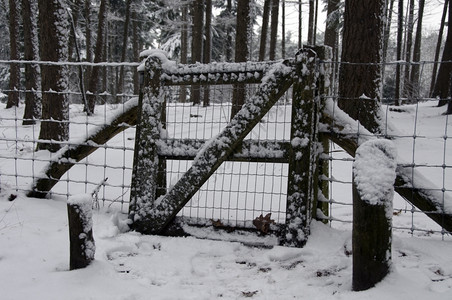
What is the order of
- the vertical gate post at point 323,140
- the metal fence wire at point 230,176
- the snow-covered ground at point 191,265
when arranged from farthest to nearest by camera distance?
the metal fence wire at point 230,176, the vertical gate post at point 323,140, the snow-covered ground at point 191,265

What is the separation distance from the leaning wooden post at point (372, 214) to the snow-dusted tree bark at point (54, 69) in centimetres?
561

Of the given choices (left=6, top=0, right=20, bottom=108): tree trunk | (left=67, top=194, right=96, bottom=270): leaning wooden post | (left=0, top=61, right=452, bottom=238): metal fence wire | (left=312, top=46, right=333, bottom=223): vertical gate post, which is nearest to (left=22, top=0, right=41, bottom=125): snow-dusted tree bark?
(left=0, top=61, right=452, bottom=238): metal fence wire

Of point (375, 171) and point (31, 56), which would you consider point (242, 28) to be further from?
point (375, 171)

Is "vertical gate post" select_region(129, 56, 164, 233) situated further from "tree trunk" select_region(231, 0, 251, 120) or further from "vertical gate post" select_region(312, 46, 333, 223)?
"tree trunk" select_region(231, 0, 251, 120)

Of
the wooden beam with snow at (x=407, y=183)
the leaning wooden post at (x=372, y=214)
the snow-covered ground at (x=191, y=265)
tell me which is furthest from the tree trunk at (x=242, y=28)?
the leaning wooden post at (x=372, y=214)

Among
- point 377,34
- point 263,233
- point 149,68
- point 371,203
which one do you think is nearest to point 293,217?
point 263,233

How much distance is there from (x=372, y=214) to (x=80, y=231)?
200 cm

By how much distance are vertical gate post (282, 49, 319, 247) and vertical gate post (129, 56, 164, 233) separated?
4.45 ft

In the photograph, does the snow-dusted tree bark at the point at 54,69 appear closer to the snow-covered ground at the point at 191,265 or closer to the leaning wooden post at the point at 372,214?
the snow-covered ground at the point at 191,265

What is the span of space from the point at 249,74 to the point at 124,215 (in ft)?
6.61

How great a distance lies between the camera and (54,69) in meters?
6.69

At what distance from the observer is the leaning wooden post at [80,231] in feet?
8.60

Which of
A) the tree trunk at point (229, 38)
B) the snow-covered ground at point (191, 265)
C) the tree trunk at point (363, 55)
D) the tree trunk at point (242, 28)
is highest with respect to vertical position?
the tree trunk at point (229, 38)

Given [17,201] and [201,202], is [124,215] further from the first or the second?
[17,201]
